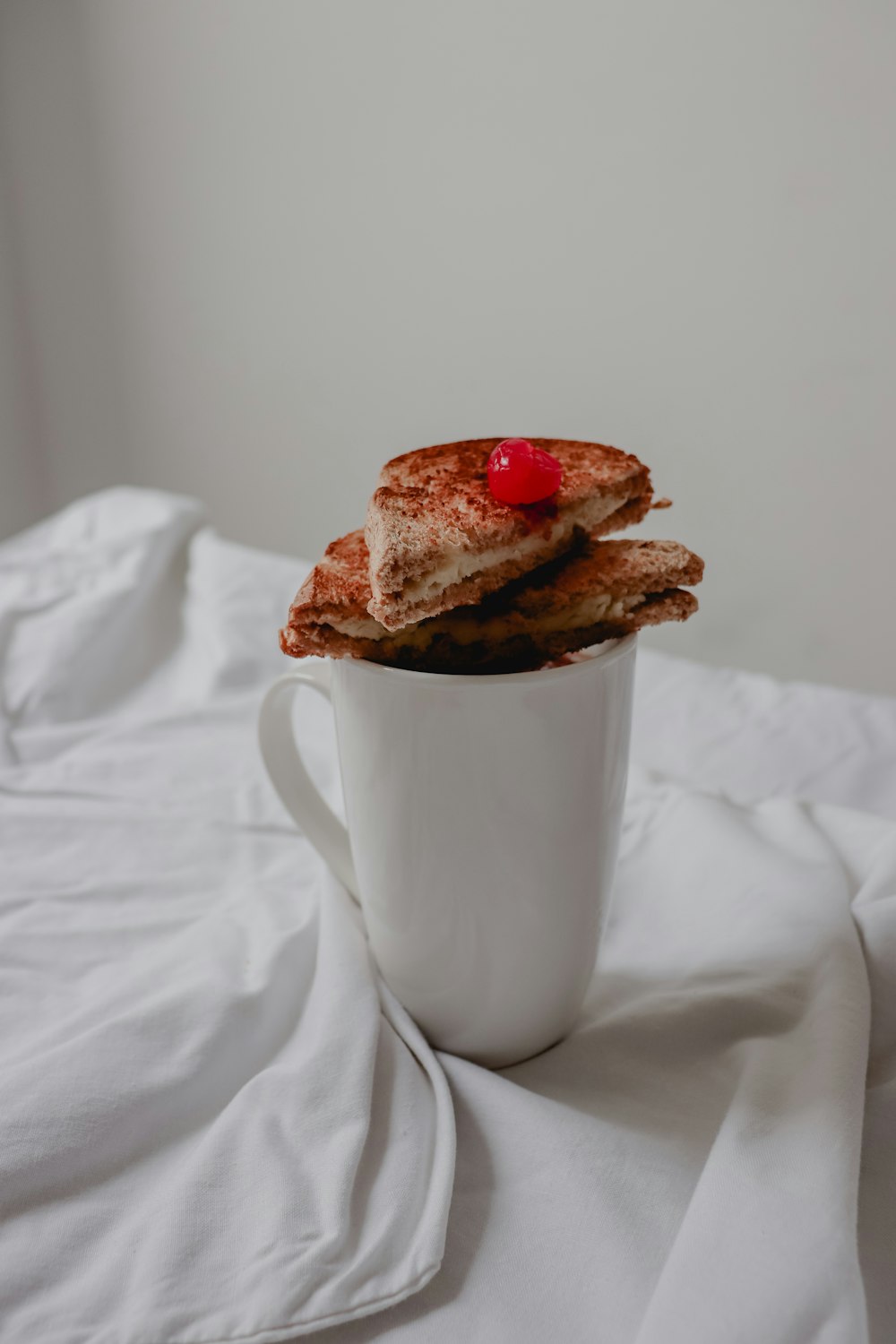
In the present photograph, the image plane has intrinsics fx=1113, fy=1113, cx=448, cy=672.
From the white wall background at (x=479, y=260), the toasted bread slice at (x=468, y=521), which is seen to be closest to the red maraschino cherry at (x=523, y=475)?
the toasted bread slice at (x=468, y=521)

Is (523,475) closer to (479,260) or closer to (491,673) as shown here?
(491,673)

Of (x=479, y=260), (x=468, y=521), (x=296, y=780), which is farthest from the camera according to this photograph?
(x=479, y=260)

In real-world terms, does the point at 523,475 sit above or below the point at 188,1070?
above

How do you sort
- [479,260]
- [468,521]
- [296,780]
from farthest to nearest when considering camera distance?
[479,260], [296,780], [468,521]

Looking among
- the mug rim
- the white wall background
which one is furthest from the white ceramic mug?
the white wall background

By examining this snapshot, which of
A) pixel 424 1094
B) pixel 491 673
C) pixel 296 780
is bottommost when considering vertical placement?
pixel 424 1094

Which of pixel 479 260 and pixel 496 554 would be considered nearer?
pixel 496 554

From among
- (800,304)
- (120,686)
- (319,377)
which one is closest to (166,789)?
(120,686)

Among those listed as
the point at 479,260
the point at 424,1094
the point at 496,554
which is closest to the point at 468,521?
the point at 496,554
